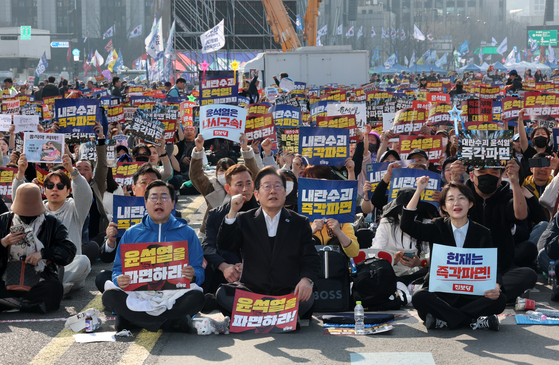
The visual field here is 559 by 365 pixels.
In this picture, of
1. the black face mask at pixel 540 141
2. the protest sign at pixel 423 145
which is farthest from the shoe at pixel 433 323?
the black face mask at pixel 540 141

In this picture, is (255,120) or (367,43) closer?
(255,120)

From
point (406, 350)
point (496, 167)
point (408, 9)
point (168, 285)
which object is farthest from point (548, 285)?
point (408, 9)

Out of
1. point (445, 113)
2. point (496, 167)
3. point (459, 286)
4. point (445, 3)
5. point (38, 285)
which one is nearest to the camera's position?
point (459, 286)

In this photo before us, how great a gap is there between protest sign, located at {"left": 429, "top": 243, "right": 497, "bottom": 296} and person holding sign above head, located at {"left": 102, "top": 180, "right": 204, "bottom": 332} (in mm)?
1880

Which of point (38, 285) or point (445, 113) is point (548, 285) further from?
point (445, 113)

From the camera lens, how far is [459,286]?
585 centimetres

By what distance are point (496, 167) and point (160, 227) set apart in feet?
10.5

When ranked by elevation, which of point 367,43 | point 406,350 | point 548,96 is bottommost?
point 406,350

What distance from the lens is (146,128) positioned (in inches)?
416

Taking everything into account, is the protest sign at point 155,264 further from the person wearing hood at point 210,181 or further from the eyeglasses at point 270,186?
the person wearing hood at point 210,181

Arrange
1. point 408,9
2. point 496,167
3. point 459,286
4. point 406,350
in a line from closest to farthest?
point 406,350 < point 459,286 < point 496,167 < point 408,9

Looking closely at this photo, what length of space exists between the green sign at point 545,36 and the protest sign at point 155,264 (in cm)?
9714

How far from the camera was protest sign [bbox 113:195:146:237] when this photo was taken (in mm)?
7430

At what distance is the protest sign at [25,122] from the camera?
40.4 feet
